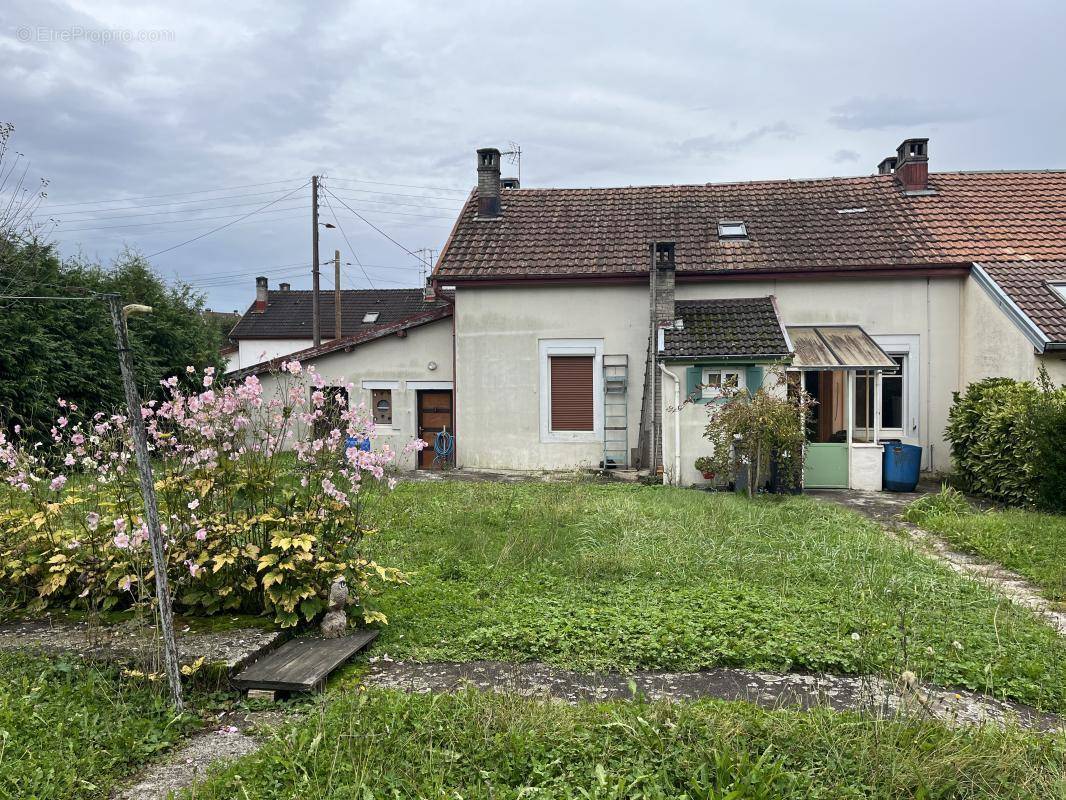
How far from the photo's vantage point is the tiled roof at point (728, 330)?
13.6 metres

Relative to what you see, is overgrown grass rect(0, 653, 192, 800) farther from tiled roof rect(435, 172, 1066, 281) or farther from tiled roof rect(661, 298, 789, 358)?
tiled roof rect(435, 172, 1066, 281)

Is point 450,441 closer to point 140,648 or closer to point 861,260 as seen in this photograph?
point 861,260

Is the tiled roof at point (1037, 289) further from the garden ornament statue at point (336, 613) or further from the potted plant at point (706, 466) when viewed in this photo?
the garden ornament statue at point (336, 613)

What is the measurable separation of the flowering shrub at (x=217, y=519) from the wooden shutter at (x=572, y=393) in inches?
403

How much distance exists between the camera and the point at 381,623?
5617 mm

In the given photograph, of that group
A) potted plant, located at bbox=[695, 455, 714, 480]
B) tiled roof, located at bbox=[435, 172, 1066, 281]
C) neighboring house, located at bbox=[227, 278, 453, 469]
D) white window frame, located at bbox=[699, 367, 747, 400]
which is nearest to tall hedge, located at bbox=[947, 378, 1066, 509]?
tiled roof, located at bbox=[435, 172, 1066, 281]

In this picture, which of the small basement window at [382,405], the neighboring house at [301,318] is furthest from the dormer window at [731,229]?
the neighboring house at [301,318]

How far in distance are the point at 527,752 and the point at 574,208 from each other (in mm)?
15930

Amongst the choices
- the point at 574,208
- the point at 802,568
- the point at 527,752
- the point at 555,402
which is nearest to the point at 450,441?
the point at 555,402

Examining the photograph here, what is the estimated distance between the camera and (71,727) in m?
3.97

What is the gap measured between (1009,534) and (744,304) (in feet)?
24.1

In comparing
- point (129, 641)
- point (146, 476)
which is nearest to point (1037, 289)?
point (146, 476)

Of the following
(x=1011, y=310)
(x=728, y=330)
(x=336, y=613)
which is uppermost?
(x=1011, y=310)

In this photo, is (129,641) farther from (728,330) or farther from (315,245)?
(315,245)
